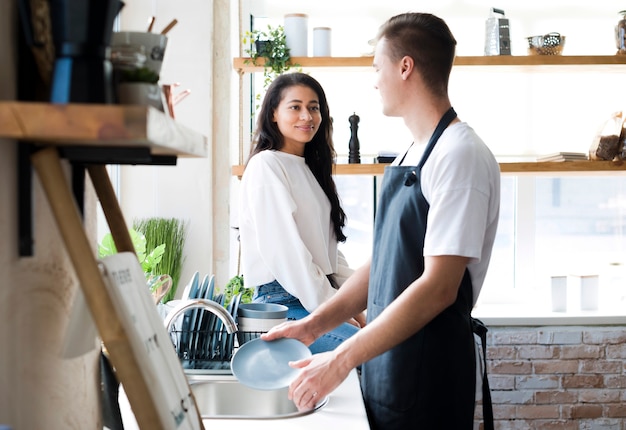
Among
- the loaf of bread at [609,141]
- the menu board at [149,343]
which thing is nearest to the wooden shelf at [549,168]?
the loaf of bread at [609,141]

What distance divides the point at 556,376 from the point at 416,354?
2.27 m

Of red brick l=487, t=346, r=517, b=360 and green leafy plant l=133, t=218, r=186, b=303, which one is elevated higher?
green leafy plant l=133, t=218, r=186, b=303

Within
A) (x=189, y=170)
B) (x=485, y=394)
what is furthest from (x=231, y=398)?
(x=189, y=170)

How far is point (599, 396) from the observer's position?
3.98 m

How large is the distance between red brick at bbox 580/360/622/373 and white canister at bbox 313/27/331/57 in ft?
6.99

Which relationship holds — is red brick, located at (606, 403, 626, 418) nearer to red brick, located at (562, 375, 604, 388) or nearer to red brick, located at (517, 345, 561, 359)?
red brick, located at (562, 375, 604, 388)

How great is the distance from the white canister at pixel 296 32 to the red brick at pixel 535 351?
6.36 ft

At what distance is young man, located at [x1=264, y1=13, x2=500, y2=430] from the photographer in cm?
180

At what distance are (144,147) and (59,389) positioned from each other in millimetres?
360

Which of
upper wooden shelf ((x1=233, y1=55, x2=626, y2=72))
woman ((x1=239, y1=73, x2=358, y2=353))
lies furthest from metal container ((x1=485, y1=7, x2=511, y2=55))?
woman ((x1=239, y1=73, x2=358, y2=353))

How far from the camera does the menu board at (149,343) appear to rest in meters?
0.85

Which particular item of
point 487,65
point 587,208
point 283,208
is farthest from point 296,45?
point 587,208

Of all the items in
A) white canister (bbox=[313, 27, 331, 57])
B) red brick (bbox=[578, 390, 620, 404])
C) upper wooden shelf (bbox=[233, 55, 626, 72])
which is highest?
white canister (bbox=[313, 27, 331, 57])

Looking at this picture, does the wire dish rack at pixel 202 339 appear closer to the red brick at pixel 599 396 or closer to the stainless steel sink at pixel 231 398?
the stainless steel sink at pixel 231 398
